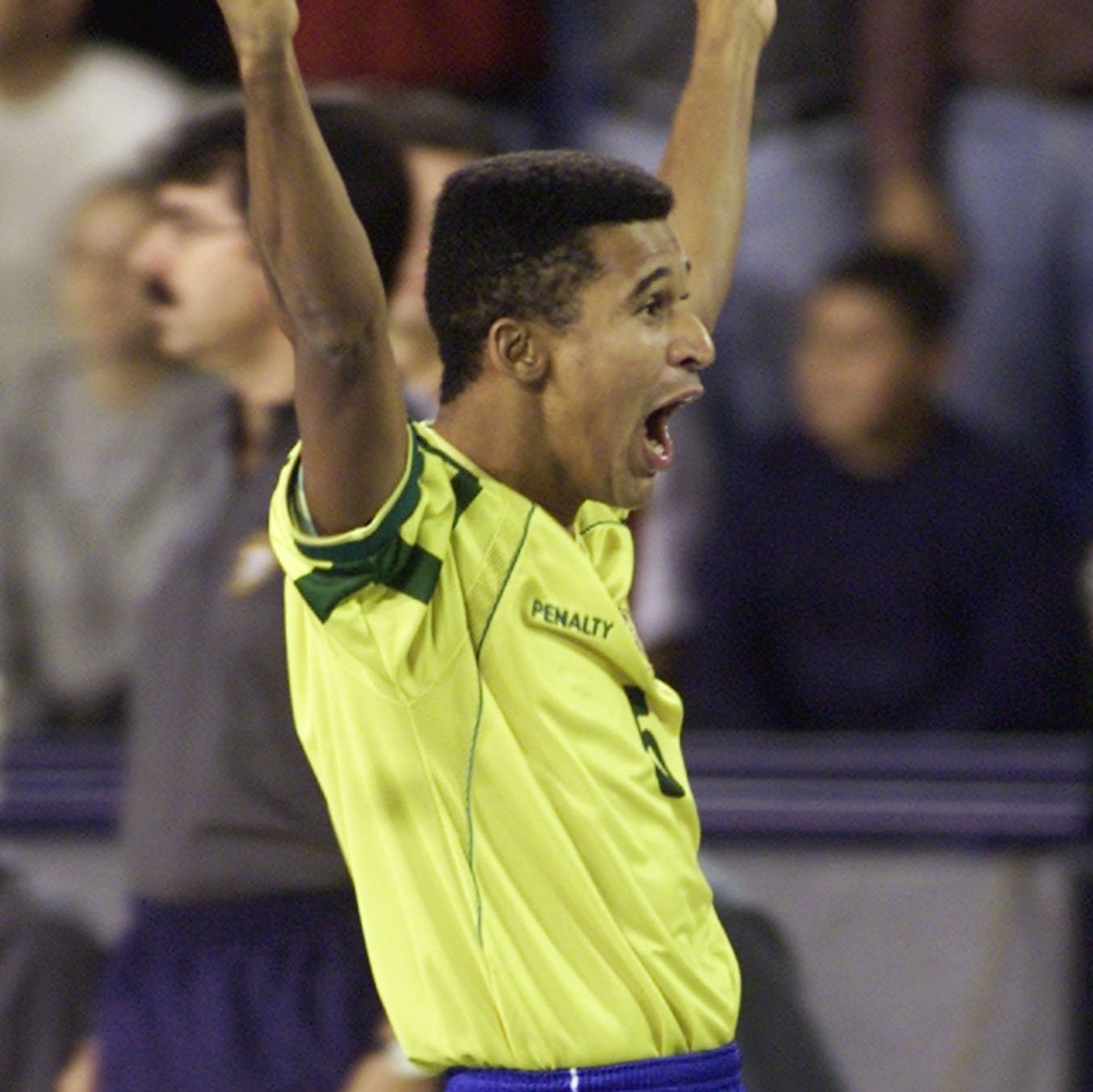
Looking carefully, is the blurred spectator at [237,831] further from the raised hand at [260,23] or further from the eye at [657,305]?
the raised hand at [260,23]

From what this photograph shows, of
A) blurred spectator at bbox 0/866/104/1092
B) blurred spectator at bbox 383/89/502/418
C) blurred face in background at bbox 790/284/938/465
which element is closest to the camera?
blurred spectator at bbox 383/89/502/418

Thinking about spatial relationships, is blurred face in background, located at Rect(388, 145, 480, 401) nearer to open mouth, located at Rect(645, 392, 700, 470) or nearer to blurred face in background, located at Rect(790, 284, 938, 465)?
open mouth, located at Rect(645, 392, 700, 470)

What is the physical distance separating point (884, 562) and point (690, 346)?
2.25 m

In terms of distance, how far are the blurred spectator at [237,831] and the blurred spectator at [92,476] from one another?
1.44 m

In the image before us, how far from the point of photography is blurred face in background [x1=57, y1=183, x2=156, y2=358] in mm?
4742

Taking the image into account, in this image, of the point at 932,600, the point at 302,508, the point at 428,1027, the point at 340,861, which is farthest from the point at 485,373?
the point at 932,600

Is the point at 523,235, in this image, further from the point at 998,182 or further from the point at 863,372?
the point at 998,182

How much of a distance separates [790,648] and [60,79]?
6.25 feet

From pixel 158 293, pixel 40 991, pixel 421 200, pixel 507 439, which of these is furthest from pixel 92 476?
pixel 507 439

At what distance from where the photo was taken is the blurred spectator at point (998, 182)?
15.3 ft

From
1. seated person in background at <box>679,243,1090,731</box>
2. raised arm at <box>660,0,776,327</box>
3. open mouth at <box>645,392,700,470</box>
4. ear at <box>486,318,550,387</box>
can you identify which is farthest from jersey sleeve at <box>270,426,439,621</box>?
seated person in background at <box>679,243,1090,731</box>

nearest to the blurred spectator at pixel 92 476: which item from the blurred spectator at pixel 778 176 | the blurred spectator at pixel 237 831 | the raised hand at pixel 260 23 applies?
the blurred spectator at pixel 778 176

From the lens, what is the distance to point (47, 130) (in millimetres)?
4996

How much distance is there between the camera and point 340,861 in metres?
3.07
